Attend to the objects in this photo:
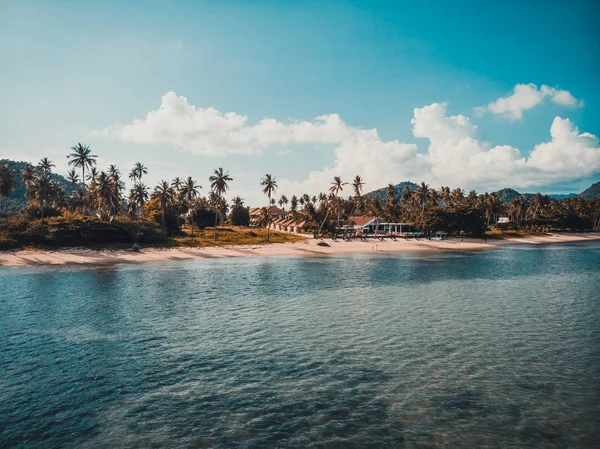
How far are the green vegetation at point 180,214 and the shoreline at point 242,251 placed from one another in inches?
214

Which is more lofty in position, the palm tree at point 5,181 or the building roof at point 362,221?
the palm tree at point 5,181

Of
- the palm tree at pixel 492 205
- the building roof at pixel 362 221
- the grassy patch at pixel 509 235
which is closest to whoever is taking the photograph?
the grassy patch at pixel 509 235

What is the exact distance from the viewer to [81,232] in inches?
3091

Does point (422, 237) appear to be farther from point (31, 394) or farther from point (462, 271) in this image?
point (31, 394)

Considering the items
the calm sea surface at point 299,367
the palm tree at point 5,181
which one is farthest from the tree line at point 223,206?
the calm sea surface at point 299,367

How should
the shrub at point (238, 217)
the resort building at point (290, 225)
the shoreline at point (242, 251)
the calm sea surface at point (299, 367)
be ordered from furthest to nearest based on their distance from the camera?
the shrub at point (238, 217) < the resort building at point (290, 225) < the shoreline at point (242, 251) < the calm sea surface at point (299, 367)

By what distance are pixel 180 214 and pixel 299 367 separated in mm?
113288

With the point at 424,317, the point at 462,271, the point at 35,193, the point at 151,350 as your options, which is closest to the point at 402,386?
the point at 424,317

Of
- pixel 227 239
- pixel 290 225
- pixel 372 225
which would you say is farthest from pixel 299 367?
pixel 290 225

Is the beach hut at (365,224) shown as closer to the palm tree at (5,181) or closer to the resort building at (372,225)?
the resort building at (372,225)

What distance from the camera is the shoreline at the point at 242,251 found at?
68.7m

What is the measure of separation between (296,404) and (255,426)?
8.57 ft

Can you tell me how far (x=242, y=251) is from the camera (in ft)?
286

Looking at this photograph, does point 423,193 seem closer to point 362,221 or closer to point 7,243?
point 362,221
